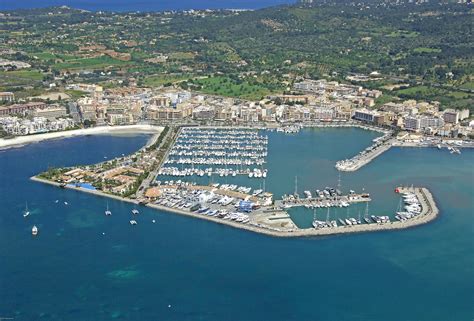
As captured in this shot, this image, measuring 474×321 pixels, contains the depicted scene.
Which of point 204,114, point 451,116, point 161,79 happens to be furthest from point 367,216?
point 161,79

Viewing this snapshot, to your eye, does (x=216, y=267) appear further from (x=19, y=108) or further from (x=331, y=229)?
(x=19, y=108)

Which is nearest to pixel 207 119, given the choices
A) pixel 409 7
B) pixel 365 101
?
pixel 365 101

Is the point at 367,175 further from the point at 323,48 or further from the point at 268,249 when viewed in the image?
the point at 323,48

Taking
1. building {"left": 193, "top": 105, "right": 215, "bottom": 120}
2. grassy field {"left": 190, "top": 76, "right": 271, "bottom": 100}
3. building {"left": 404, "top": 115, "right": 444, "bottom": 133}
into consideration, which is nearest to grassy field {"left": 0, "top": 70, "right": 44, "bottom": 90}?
grassy field {"left": 190, "top": 76, "right": 271, "bottom": 100}

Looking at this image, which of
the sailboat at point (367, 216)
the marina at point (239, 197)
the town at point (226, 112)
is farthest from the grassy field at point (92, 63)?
the sailboat at point (367, 216)

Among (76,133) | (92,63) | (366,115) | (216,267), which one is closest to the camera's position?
(216,267)

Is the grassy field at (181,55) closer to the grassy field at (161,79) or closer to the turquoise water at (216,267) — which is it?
the grassy field at (161,79)

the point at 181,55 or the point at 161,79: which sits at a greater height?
the point at 181,55
